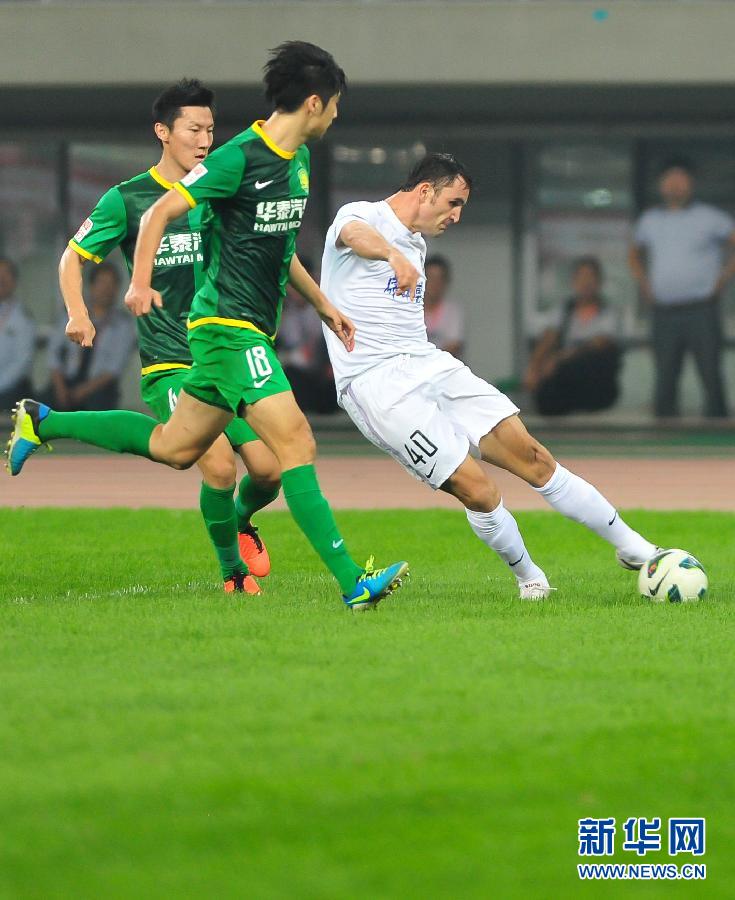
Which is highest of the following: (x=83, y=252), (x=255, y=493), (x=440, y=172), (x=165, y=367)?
(x=440, y=172)

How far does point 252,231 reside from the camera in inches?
262

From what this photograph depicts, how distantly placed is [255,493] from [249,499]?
3.4 inches

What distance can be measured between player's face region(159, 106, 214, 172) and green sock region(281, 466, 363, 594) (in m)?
1.95

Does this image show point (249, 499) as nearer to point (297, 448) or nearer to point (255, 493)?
point (255, 493)

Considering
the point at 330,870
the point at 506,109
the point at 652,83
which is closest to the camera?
the point at 330,870

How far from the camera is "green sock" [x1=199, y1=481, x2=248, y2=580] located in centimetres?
745

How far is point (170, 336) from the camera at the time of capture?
7.72 m

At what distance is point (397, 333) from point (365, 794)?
3.42m

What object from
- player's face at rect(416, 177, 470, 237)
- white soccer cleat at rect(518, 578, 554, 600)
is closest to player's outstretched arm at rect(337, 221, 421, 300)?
player's face at rect(416, 177, 470, 237)

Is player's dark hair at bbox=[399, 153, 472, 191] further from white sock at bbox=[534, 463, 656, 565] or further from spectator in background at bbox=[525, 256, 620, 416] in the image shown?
spectator in background at bbox=[525, 256, 620, 416]

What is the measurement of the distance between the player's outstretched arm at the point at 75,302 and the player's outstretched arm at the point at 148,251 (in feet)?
1.66

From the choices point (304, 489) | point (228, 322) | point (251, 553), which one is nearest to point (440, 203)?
point (228, 322)

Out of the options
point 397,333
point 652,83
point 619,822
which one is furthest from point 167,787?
point 652,83

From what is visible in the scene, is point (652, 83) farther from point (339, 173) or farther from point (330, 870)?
point (330, 870)
